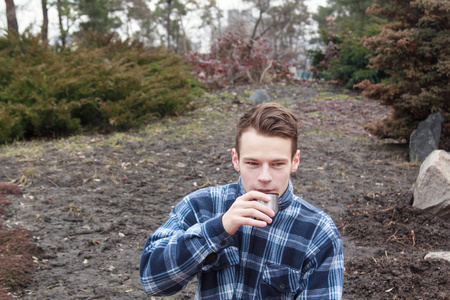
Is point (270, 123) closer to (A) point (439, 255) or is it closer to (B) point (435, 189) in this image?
(A) point (439, 255)

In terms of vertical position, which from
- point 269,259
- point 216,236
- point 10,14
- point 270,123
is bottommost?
point 269,259

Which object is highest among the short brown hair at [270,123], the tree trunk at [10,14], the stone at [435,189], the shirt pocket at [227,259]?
the tree trunk at [10,14]

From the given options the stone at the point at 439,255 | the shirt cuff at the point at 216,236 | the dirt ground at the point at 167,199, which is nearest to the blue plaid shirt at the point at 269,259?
the shirt cuff at the point at 216,236

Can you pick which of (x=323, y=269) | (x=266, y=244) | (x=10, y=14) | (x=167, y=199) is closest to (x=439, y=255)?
(x=323, y=269)

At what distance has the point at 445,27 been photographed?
586cm

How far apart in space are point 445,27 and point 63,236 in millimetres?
5384

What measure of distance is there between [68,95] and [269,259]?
639 cm

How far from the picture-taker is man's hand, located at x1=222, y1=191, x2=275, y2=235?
1328 millimetres

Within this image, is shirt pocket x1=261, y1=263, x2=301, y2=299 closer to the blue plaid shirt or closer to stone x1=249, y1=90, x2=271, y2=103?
the blue plaid shirt

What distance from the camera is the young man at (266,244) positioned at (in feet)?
4.99

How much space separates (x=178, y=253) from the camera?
1410 mm

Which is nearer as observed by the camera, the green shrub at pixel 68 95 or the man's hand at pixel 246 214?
the man's hand at pixel 246 214

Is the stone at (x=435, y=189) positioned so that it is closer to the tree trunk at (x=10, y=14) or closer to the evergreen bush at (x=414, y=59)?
the evergreen bush at (x=414, y=59)

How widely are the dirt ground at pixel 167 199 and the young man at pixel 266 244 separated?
1.45 meters
